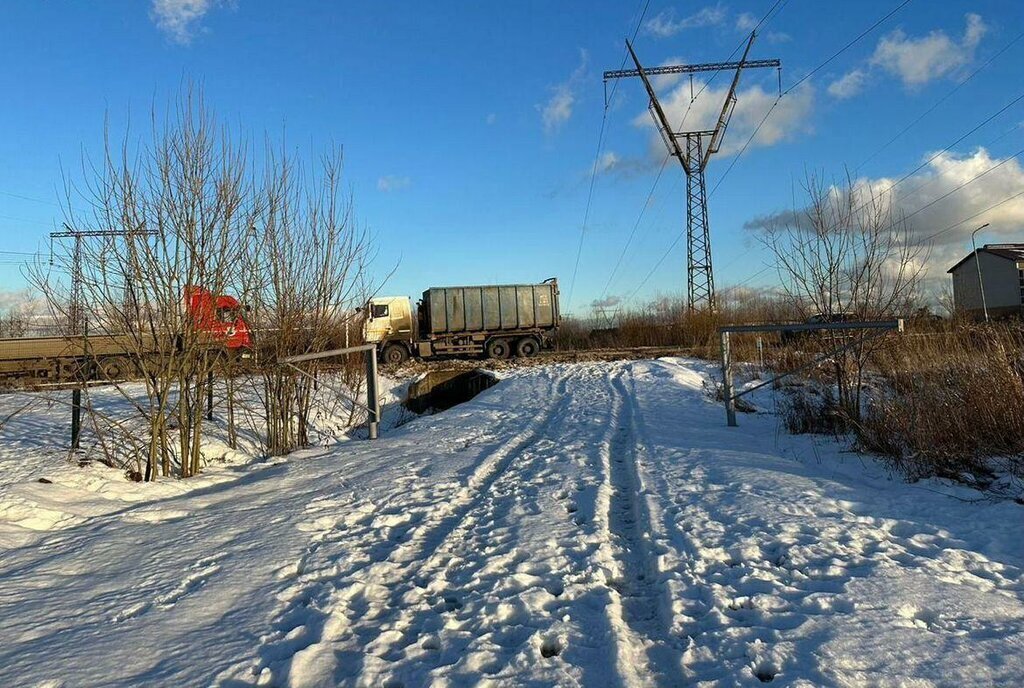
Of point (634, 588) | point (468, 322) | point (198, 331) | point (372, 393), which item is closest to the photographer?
point (634, 588)

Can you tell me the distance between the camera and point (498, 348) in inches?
1047

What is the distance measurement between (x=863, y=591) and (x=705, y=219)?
24028 millimetres

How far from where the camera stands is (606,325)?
121 feet

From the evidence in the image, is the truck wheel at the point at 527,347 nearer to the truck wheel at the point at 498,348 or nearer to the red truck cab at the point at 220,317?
the truck wheel at the point at 498,348

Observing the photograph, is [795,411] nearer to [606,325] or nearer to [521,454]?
[521,454]

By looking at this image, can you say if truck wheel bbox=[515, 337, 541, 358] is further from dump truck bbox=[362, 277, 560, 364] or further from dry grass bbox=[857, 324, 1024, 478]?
dry grass bbox=[857, 324, 1024, 478]

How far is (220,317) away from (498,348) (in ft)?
61.6

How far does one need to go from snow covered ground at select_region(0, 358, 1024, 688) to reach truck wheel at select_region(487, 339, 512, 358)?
1904 cm

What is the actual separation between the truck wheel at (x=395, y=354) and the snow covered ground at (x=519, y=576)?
1789 cm

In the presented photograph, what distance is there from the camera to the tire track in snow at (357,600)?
9.64 feet

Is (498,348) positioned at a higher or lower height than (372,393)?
higher

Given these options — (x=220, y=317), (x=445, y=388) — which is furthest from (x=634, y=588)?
(x=445, y=388)

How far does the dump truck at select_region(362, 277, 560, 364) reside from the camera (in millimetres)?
25500

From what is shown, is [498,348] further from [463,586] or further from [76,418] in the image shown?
[463,586]
